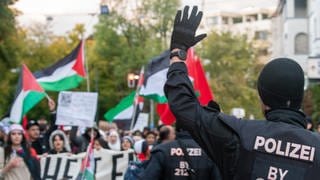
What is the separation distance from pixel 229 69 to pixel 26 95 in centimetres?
4625

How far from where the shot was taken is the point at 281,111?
391cm

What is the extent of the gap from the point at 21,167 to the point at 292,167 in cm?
676

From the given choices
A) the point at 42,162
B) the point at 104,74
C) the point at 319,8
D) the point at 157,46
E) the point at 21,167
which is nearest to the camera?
the point at 21,167

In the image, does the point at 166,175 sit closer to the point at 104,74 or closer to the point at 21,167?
the point at 21,167

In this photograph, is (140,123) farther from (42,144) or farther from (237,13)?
(237,13)

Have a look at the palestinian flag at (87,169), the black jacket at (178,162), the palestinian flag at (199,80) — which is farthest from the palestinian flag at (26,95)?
the black jacket at (178,162)

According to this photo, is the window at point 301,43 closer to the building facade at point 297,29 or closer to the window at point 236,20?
the building facade at point 297,29

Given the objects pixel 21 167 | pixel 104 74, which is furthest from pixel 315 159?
pixel 104 74

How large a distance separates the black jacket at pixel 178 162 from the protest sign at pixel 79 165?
5.35 meters

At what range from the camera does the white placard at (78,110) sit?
532 inches

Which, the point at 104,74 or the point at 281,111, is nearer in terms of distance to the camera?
the point at 281,111

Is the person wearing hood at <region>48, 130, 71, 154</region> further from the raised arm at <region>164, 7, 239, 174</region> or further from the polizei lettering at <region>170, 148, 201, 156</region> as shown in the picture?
the raised arm at <region>164, 7, 239, 174</region>

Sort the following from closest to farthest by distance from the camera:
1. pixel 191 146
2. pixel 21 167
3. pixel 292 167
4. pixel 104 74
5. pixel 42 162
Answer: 1. pixel 292 167
2. pixel 191 146
3. pixel 21 167
4. pixel 42 162
5. pixel 104 74

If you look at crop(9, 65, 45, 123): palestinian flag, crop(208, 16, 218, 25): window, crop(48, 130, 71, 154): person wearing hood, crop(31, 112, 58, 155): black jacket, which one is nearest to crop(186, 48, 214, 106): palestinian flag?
crop(48, 130, 71, 154): person wearing hood
